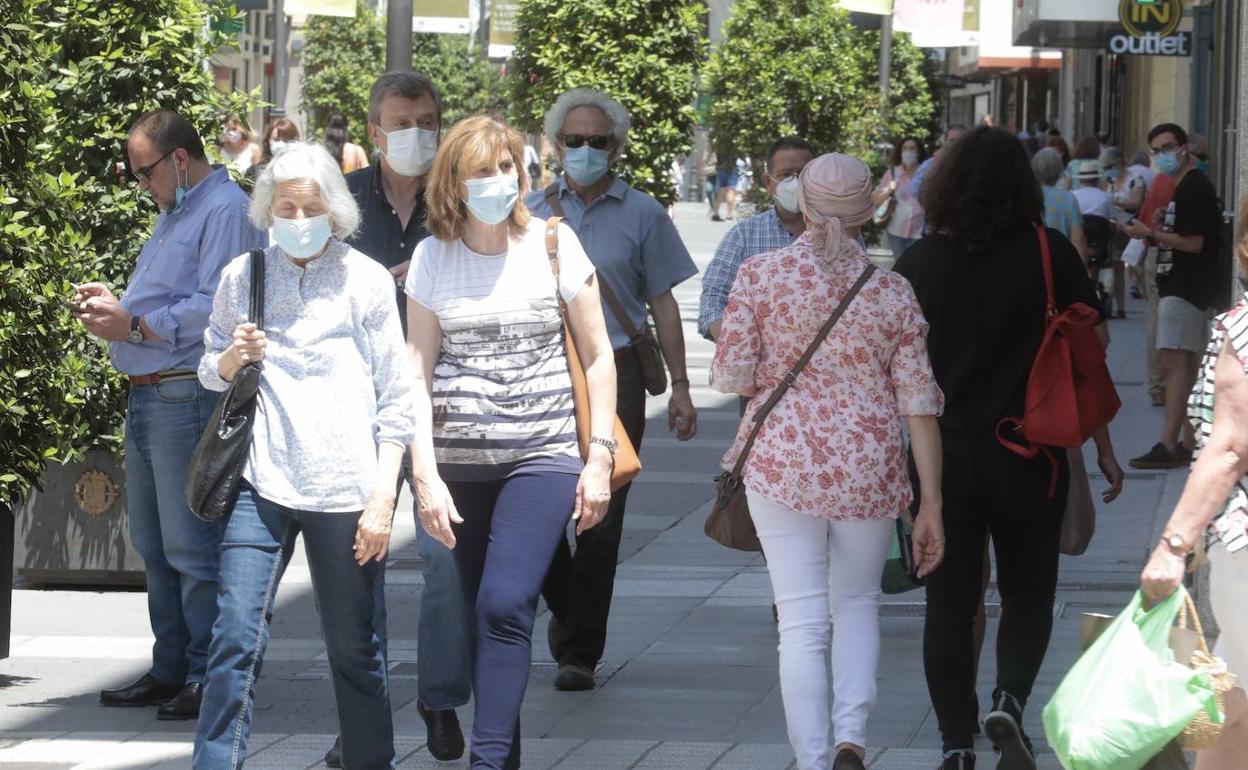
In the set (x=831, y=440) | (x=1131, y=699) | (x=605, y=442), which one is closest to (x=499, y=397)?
(x=605, y=442)

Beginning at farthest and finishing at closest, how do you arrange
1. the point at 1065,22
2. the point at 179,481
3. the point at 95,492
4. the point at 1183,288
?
the point at 1065,22, the point at 1183,288, the point at 95,492, the point at 179,481

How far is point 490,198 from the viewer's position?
5.36 metres

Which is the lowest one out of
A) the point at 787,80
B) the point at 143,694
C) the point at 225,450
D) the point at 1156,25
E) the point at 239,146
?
the point at 143,694

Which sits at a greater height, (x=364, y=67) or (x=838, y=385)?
(x=364, y=67)

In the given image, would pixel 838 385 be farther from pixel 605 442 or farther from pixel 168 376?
pixel 168 376

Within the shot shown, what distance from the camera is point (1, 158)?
6801 mm

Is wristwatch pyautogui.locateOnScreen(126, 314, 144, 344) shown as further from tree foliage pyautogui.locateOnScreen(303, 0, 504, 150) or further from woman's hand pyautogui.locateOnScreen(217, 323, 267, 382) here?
tree foliage pyautogui.locateOnScreen(303, 0, 504, 150)

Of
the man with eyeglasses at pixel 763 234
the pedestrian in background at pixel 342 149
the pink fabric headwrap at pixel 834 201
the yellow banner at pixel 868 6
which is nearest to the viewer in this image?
the pink fabric headwrap at pixel 834 201

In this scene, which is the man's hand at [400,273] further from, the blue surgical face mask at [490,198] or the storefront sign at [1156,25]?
the storefront sign at [1156,25]

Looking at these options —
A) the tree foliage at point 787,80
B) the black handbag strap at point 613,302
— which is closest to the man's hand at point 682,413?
the black handbag strap at point 613,302

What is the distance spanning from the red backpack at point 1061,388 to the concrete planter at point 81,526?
446cm

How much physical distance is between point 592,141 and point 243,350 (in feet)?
7.61

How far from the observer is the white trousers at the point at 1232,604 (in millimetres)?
4496

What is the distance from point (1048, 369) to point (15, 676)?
12.9 feet
